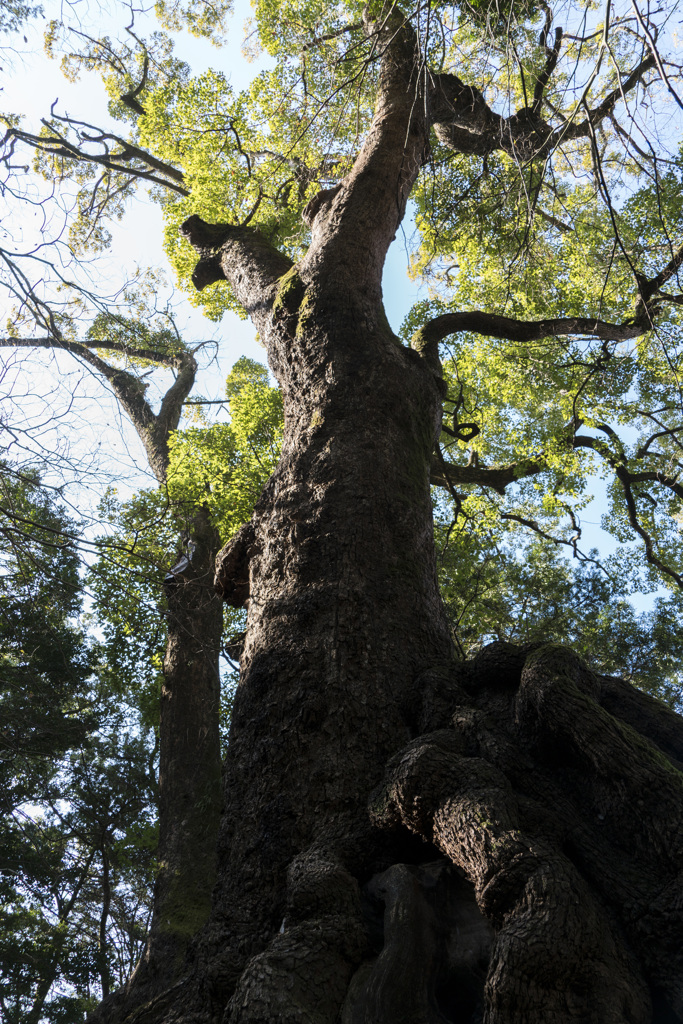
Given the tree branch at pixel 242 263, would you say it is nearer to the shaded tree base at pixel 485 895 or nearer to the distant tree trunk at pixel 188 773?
the distant tree trunk at pixel 188 773

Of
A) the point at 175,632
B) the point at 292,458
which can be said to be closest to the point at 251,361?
the point at 175,632

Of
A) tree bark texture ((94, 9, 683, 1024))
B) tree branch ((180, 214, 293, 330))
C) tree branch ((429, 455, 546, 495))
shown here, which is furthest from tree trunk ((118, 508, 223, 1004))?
tree branch ((429, 455, 546, 495))

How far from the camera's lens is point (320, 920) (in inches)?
77.2

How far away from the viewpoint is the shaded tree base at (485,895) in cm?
168

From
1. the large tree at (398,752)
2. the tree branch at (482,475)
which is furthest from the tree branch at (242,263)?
the tree branch at (482,475)

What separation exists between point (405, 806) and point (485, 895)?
353mm

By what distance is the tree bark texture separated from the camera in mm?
1737

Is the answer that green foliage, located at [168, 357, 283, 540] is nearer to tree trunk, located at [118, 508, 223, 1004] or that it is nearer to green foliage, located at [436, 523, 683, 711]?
tree trunk, located at [118, 508, 223, 1004]

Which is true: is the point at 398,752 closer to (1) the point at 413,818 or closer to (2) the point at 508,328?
(1) the point at 413,818

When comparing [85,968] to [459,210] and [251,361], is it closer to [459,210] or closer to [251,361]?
[251,361]

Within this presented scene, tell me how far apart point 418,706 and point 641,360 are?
27.9 feet

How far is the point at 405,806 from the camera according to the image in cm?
211

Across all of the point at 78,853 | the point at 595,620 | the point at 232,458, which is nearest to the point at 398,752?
the point at 232,458

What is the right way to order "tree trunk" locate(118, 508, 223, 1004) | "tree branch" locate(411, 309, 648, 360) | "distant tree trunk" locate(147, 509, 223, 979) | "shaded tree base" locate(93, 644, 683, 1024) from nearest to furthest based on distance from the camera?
"shaded tree base" locate(93, 644, 683, 1024) < "tree trunk" locate(118, 508, 223, 1004) < "distant tree trunk" locate(147, 509, 223, 979) < "tree branch" locate(411, 309, 648, 360)
